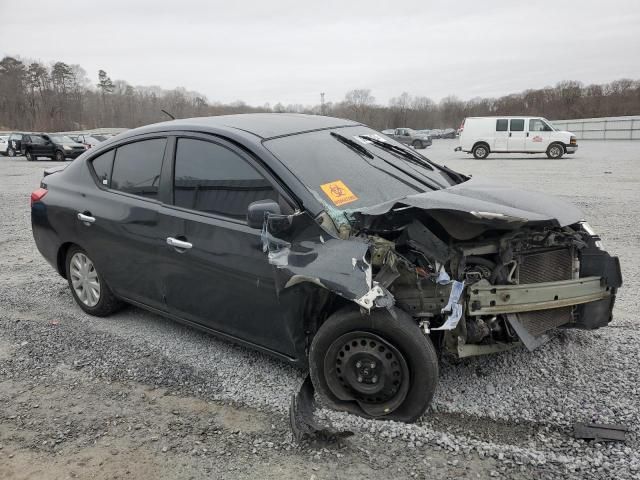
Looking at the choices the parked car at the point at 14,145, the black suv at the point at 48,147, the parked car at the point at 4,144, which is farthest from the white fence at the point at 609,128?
the parked car at the point at 4,144

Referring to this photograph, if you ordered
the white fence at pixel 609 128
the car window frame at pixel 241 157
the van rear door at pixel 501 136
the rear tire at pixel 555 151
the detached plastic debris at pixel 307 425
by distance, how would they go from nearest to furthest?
the detached plastic debris at pixel 307 425
the car window frame at pixel 241 157
the rear tire at pixel 555 151
the van rear door at pixel 501 136
the white fence at pixel 609 128

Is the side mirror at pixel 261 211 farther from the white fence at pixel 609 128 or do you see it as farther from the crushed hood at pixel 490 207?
the white fence at pixel 609 128

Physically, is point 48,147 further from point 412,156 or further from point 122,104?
point 122,104

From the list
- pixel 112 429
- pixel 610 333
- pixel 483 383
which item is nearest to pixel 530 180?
pixel 610 333

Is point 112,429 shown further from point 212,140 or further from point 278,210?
point 212,140

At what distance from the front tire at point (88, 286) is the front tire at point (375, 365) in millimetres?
2303

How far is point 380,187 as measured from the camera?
3439mm

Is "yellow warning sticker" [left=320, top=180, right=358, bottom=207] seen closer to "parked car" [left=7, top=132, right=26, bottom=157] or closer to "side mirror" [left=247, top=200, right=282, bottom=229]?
"side mirror" [left=247, top=200, right=282, bottom=229]

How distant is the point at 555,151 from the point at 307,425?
78.1ft

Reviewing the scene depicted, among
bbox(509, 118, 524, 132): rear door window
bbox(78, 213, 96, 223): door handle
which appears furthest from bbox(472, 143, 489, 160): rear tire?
bbox(78, 213, 96, 223): door handle

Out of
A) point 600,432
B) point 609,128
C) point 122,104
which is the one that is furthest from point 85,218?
point 122,104

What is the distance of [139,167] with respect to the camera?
3.89 m

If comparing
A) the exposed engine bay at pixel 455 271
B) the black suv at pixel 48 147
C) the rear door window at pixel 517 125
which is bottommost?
the exposed engine bay at pixel 455 271

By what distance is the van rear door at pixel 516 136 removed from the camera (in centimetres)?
2370
